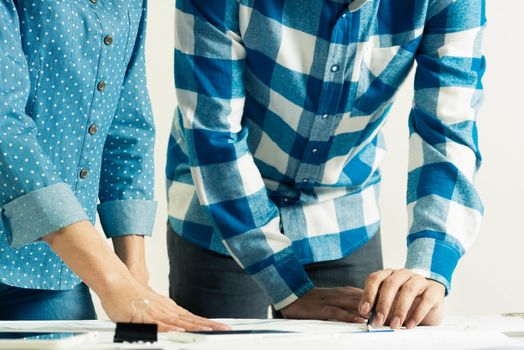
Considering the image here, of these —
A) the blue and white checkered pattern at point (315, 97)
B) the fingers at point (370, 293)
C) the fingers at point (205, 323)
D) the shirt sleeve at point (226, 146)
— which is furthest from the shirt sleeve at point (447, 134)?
the fingers at point (205, 323)

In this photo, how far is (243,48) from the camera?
1.33 m

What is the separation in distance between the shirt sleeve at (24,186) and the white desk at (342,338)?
0.38 feet

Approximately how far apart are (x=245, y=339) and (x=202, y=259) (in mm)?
584

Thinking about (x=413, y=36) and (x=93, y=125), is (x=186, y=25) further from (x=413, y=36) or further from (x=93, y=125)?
(x=413, y=36)

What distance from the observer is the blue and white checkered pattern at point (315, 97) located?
1299 millimetres

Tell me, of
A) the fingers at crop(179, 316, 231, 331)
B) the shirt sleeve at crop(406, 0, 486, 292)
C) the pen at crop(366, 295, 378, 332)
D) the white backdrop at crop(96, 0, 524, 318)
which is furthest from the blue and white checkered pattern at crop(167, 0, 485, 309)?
the white backdrop at crop(96, 0, 524, 318)

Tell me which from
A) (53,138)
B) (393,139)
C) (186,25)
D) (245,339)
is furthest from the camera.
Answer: (393,139)

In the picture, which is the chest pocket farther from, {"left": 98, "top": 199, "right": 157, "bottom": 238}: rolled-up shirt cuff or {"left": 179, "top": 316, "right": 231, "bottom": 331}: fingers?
{"left": 179, "top": 316, "right": 231, "bottom": 331}: fingers

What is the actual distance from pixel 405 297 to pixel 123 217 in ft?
1.29

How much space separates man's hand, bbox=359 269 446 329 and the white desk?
23mm

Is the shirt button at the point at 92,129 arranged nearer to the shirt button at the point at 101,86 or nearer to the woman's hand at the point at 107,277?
the shirt button at the point at 101,86

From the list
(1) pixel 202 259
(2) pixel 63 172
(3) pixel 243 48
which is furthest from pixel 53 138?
(1) pixel 202 259

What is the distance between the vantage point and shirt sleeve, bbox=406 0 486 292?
128cm

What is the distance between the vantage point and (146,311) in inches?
38.7
